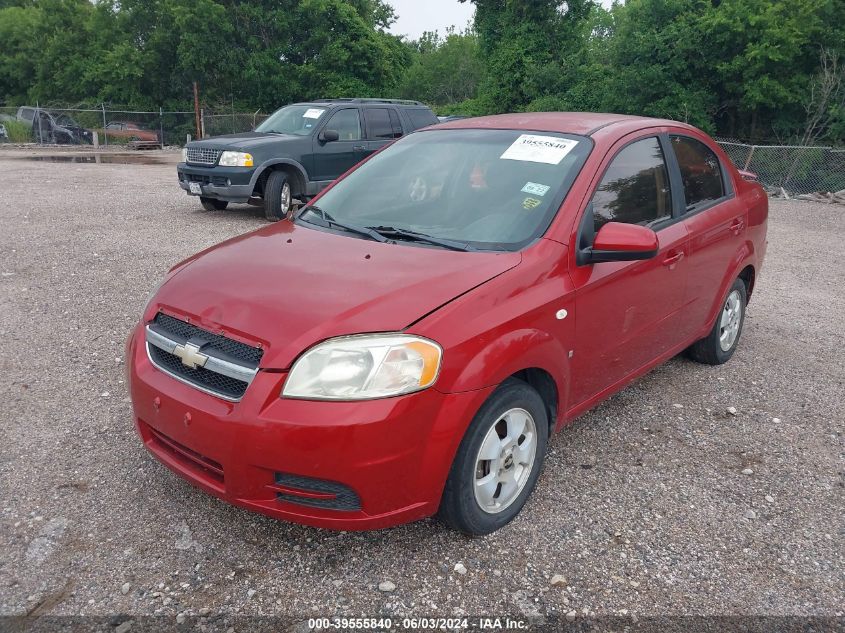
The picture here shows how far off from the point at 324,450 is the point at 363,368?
12.4 inches

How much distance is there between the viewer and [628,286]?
3.37m

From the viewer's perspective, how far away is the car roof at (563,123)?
3627 millimetres

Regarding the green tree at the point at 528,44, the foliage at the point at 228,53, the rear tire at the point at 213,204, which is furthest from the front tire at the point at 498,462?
the foliage at the point at 228,53

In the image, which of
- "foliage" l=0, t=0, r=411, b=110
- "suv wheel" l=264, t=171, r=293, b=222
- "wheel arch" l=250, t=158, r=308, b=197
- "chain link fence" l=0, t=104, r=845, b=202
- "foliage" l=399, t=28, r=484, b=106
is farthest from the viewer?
"foliage" l=399, t=28, r=484, b=106

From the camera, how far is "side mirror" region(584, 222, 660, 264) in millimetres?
2961

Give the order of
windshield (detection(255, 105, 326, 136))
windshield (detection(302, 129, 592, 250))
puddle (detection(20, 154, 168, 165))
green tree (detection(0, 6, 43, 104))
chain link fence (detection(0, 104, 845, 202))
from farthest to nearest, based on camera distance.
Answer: green tree (detection(0, 6, 43, 104)) < chain link fence (detection(0, 104, 845, 202)) < puddle (detection(20, 154, 168, 165)) < windshield (detection(255, 105, 326, 136)) < windshield (detection(302, 129, 592, 250))

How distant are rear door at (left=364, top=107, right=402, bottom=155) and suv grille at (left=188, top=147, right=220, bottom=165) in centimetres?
246

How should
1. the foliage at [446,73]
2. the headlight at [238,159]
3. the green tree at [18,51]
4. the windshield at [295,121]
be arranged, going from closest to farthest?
the headlight at [238,159], the windshield at [295,121], the green tree at [18,51], the foliage at [446,73]

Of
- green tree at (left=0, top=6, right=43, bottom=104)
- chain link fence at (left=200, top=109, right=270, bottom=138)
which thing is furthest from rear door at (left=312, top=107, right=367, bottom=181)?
green tree at (left=0, top=6, right=43, bottom=104)

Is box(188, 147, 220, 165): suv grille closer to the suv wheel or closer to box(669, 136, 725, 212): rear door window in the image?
the suv wheel

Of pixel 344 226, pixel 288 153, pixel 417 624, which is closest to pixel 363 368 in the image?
pixel 417 624

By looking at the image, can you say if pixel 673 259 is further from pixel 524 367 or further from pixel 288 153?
pixel 288 153

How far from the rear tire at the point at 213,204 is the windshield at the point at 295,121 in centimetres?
139

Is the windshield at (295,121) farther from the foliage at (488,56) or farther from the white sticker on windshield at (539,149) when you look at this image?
the foliage at (488,56)
